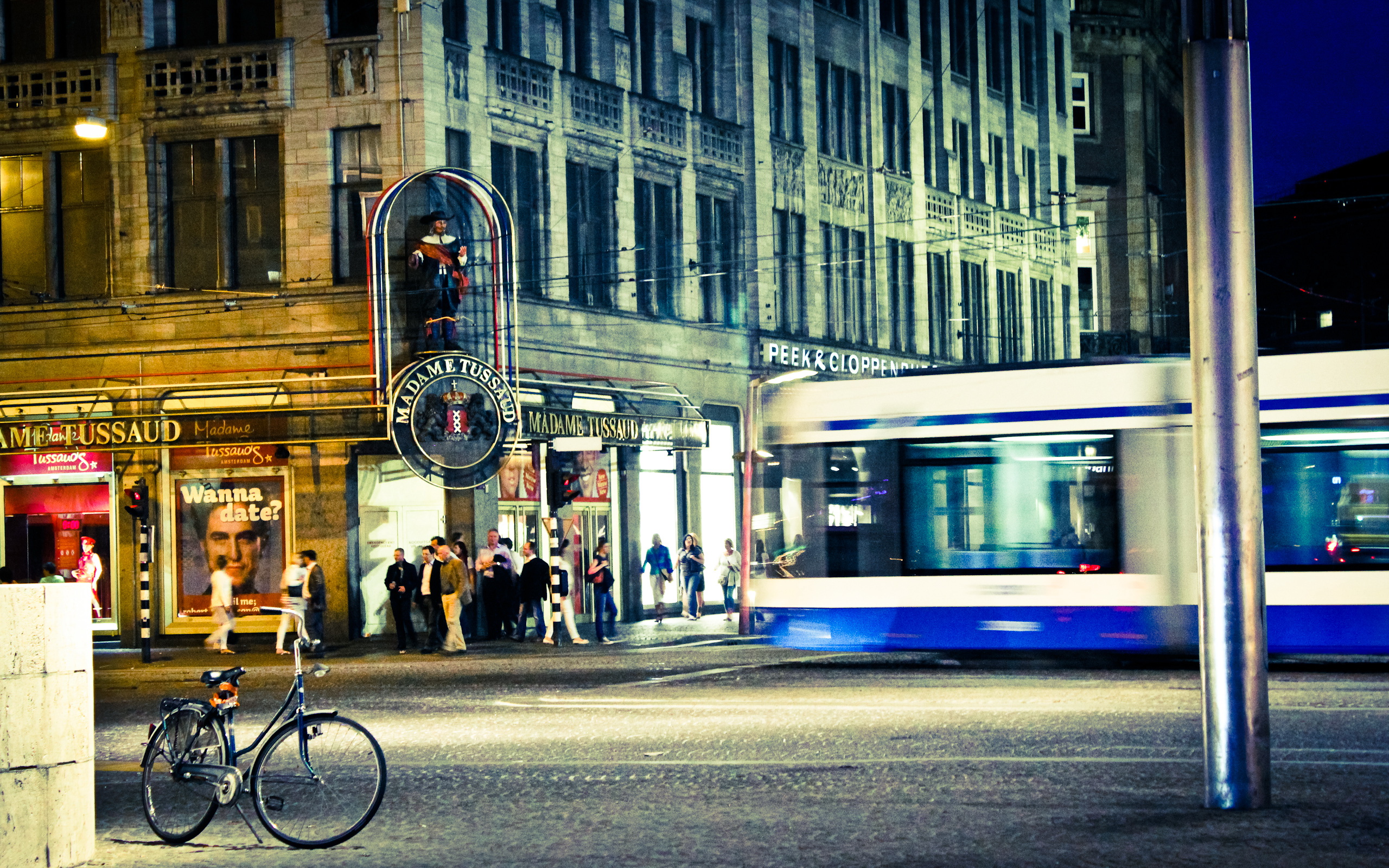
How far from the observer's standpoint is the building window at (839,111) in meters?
39.3

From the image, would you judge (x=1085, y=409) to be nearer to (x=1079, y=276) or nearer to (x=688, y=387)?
(x=688, y=387)

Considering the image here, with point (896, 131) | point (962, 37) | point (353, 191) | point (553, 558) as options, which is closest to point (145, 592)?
point (553, 558)

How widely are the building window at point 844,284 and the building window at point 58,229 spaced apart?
52.1 ft

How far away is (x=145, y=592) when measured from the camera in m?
26.3

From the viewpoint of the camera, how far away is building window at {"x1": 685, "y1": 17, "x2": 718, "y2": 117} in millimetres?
35375

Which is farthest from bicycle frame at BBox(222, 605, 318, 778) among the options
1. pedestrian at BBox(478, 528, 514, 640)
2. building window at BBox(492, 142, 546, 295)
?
building window at BBox(492, 142, 546, 295)

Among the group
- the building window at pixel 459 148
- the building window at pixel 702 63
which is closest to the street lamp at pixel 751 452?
the building window at pixel 459 148

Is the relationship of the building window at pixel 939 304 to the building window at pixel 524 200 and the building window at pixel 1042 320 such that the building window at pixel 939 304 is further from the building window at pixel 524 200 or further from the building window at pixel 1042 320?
the building window at pixel 524 200

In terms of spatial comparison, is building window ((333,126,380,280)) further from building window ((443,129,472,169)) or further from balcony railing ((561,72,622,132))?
balcony railing ((561,72,622,132))

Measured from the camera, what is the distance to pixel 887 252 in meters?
41.3

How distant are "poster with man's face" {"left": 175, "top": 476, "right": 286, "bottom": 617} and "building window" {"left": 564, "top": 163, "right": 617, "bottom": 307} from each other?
6682mm

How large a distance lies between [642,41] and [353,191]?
25.3 feet

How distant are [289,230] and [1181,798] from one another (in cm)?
2280

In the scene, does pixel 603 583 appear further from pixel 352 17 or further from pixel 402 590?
pixel 352 17
